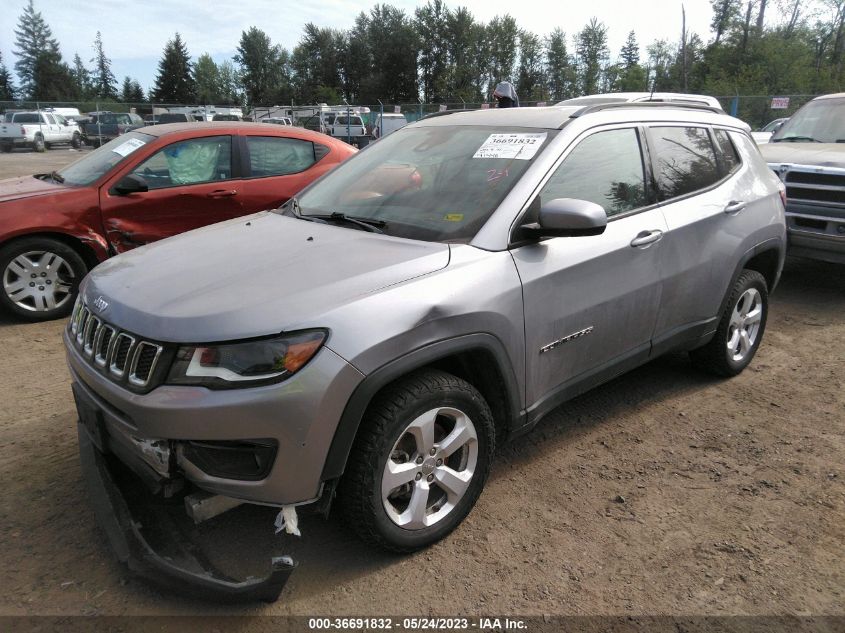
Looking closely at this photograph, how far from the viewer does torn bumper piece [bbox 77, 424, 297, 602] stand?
2105 mm

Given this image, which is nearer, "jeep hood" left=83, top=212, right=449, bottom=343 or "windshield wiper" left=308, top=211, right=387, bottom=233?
"jeep hood" left=83, top=212, right=449, bottom=343

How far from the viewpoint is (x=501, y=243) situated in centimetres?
267

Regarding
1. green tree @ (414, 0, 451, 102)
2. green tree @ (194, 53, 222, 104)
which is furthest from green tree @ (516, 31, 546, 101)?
green tree @ (194, 53, 222, 104)

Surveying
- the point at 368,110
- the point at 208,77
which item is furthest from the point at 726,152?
the point at 208,77

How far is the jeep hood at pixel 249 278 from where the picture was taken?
2127 millimetres

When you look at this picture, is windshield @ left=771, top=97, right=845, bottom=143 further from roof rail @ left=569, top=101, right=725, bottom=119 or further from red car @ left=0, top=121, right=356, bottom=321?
red car @ left=0, top=121, right=356, bottom=321

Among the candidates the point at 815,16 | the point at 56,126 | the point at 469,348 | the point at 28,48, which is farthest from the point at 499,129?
the point at 28,48

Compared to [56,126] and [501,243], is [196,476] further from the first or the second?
[56,126]

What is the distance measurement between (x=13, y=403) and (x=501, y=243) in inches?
126

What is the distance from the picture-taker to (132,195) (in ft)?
18.4

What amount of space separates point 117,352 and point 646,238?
2501 millimetres

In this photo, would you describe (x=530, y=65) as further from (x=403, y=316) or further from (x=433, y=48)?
(x=403, y=316)

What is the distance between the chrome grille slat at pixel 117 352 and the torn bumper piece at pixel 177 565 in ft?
1.66

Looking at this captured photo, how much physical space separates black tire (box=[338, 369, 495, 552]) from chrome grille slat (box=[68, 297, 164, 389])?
76 centimetres
